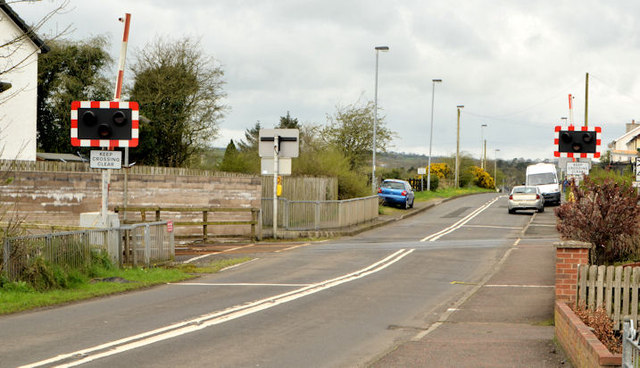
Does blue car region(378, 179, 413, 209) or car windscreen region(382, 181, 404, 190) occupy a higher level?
car windscreen region(382, 181, 404, 190)

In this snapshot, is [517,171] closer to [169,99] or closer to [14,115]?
[169,99]

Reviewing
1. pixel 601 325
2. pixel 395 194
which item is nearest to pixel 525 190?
pixel 395 194

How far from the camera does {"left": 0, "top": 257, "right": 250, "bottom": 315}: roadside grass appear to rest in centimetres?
1202

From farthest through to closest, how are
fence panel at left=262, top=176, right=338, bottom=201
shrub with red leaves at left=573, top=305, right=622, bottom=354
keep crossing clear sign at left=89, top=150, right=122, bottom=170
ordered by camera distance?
fence panel at left=262, top=176, right=338, bottom=201 < keep crossing clear sign at left=89, top=150, right=122, bottom=170 < shrub with red leaves at left=573, top=305, right=622, bottom=354

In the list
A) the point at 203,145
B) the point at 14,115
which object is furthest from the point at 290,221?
the point at 203,145

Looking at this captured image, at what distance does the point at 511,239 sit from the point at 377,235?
17.7 feet

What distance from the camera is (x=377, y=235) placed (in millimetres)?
30781

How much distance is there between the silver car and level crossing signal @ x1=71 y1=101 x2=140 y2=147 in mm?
30289

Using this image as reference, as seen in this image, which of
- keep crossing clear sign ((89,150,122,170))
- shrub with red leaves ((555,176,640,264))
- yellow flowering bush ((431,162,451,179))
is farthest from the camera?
yellow flowering bush ((431,162,451,179))

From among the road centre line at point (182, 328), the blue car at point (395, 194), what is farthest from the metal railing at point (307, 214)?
the blue car at point (395, 194)

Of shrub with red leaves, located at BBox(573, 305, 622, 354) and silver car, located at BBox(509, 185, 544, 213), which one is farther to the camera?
silver car, located at BBox(509, 185, 544, 213)

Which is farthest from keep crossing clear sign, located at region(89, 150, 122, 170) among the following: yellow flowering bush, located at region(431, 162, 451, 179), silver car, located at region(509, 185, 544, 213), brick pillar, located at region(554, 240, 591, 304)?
yellow flowering bush, located at region(431, 162, 451, 179)

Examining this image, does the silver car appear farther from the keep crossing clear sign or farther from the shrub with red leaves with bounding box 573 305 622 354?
the shrub with red leaves with bounding box 573 305 622 354

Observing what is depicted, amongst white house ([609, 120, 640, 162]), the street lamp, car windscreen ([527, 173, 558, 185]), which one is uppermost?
white house ([609, 120, 640, 162])
